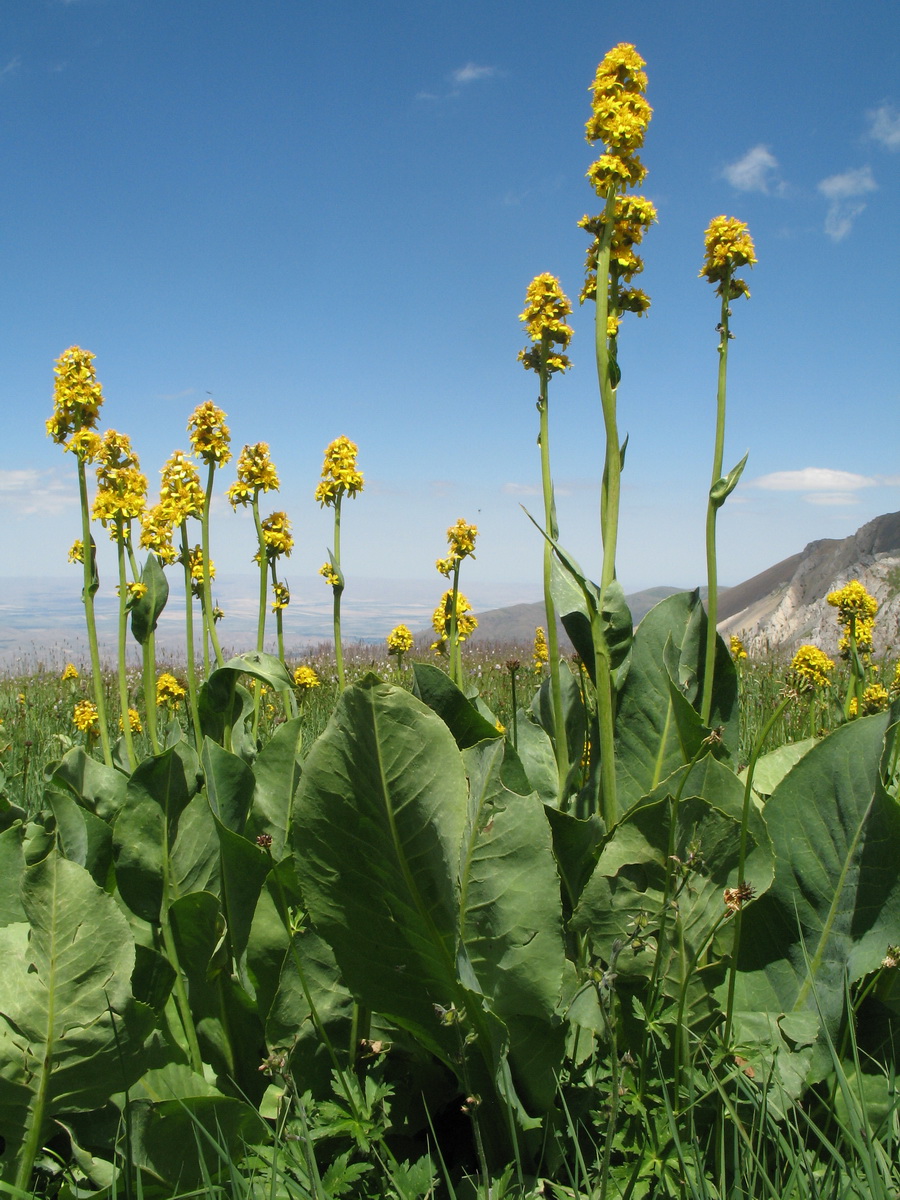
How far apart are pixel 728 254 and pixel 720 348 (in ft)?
1.09

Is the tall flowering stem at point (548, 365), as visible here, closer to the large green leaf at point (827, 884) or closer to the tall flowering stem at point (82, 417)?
the large green leaf at point (827, 884)

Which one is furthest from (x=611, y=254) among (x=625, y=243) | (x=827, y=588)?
(x=827, y=588)

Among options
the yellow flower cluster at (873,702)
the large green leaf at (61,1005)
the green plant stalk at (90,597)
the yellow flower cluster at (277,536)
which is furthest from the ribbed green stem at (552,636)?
the yellow flower cluster at (873,702)

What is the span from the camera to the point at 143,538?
305 centimetres

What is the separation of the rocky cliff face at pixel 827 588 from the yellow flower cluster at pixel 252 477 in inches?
635

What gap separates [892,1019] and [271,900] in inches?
46.2

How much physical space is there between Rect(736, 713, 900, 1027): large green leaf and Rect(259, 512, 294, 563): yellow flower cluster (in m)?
2.72

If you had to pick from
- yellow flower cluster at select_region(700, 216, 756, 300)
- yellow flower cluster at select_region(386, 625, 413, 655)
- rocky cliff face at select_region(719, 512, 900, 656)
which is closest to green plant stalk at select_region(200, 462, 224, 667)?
yellow flower cluster at select_region(700, 216, 756, 300)

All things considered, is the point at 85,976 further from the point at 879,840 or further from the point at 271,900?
the point at 879,840

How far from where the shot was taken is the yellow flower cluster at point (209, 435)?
9.75ft

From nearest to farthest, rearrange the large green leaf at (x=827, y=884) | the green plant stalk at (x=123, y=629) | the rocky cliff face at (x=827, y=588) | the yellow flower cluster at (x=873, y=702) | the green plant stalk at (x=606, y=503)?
the large green leaf at (x=827, y=884)
the green plant stalk at (x=606, y=503)
the green plant stalk at (x=123, y=629)
the yellow flower cluster at (x=873, y=702)
the rocky cliff face at (x=827, y=588)

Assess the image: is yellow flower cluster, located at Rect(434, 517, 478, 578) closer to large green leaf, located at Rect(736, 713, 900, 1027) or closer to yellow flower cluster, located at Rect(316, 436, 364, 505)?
yellow flower cluster, located at Rect(316, 436, 364, 505)

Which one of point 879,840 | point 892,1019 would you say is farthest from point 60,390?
point 892,1019

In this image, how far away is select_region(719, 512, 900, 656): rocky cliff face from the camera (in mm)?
19734
